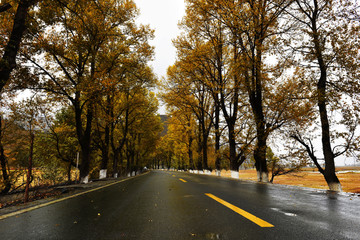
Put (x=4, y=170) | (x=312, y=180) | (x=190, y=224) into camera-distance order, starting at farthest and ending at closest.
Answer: (x=312, y=180)
(x=4, y=170)
(x=190, y=224)

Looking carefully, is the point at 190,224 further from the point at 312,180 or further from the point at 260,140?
the point at 312,180

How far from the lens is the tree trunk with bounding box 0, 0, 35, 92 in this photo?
7.46 metres

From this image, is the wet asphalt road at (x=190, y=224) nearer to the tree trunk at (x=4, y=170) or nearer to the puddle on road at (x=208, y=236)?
the puddle on road at (x=208, y=236)

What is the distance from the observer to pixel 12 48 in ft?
25.9

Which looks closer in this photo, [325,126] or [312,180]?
[325,126]

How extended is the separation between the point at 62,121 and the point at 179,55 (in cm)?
1538

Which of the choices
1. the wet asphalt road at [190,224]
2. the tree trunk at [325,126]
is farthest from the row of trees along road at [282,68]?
the wet asphalt road at [190,224]

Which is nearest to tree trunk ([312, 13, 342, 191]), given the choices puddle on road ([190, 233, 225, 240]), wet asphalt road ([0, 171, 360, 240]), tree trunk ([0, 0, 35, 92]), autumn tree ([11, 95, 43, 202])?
wet asphalt road ([0, 171, 360, 240])

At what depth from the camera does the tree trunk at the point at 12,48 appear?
746 centimetres

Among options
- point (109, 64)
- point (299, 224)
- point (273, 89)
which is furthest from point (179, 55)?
point (299, 224)

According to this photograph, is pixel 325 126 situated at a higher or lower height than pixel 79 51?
lower

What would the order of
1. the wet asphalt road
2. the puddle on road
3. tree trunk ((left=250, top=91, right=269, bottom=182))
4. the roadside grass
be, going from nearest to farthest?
the puddle on road < the wet asphalt road < tree trunk ((left=250, top=91, right=269, bottom=182)) < the roadside grass

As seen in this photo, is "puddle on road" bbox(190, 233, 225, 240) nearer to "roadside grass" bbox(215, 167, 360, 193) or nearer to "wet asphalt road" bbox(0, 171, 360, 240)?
"wet asphalt road" bbox(0, 171, 360, 240)

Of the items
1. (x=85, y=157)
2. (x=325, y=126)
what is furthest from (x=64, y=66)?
(x=325, y=126)
